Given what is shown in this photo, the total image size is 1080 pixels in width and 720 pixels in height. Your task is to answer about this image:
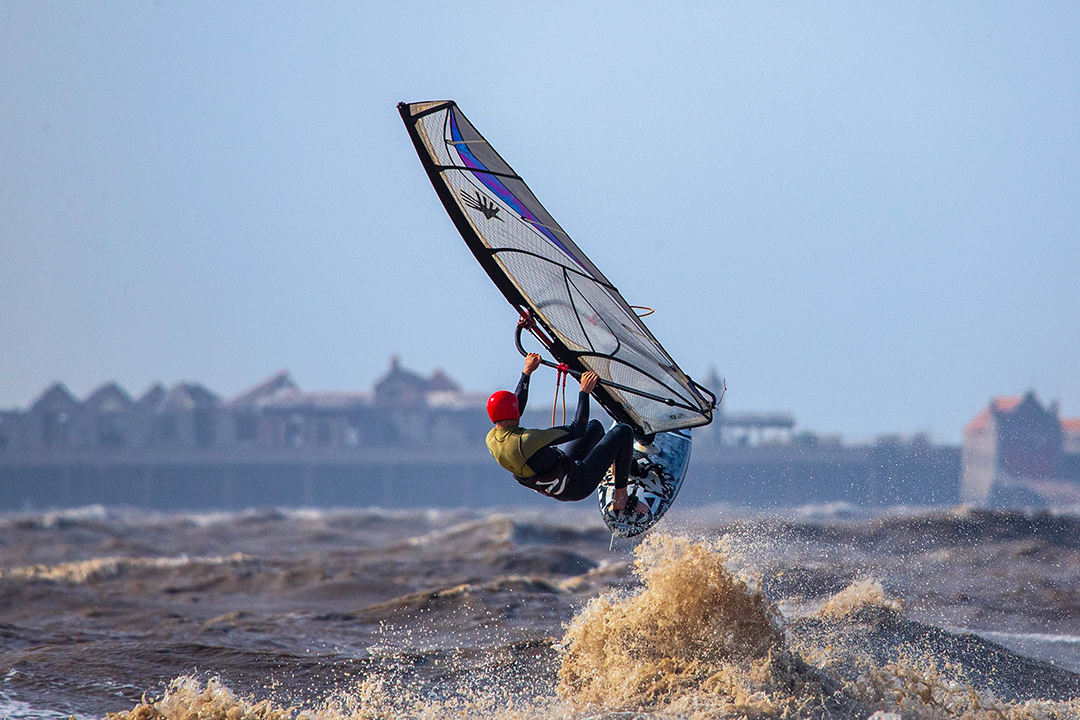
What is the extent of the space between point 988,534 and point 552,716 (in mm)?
18346

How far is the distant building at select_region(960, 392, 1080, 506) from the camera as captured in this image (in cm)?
7444

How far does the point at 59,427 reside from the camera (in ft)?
303

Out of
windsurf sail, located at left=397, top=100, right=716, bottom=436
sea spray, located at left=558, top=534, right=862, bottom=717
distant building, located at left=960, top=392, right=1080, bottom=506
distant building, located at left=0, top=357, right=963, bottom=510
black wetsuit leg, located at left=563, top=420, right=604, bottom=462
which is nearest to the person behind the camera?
sea spray, located at left=558, top=534, right=862, bottom=717

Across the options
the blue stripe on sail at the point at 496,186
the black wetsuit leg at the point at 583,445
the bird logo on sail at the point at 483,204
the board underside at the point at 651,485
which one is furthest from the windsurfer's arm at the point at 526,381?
the board underside at the point at 651,485

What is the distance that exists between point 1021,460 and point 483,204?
80734 mm

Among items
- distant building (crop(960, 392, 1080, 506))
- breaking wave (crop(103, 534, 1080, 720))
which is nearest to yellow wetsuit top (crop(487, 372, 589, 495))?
breaking wave (crop(103, 534, 1080, 720))

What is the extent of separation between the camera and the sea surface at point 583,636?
7.43 m

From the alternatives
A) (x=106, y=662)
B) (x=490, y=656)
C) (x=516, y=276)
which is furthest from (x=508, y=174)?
(x=106, y=662)

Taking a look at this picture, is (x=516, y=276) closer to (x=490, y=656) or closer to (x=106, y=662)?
(x=490, y=656)

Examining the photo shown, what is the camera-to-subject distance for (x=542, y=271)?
26.6 feet

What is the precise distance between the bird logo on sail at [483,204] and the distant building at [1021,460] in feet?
238

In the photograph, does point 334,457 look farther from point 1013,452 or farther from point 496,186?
point 496,186

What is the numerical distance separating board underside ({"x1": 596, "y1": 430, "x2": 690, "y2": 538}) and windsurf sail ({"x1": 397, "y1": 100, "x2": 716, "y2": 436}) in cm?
74

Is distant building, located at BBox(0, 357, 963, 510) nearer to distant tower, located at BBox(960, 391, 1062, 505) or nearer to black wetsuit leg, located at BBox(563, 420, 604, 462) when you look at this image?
distant tower, located at BBox(960, 391, 1062, 505)
